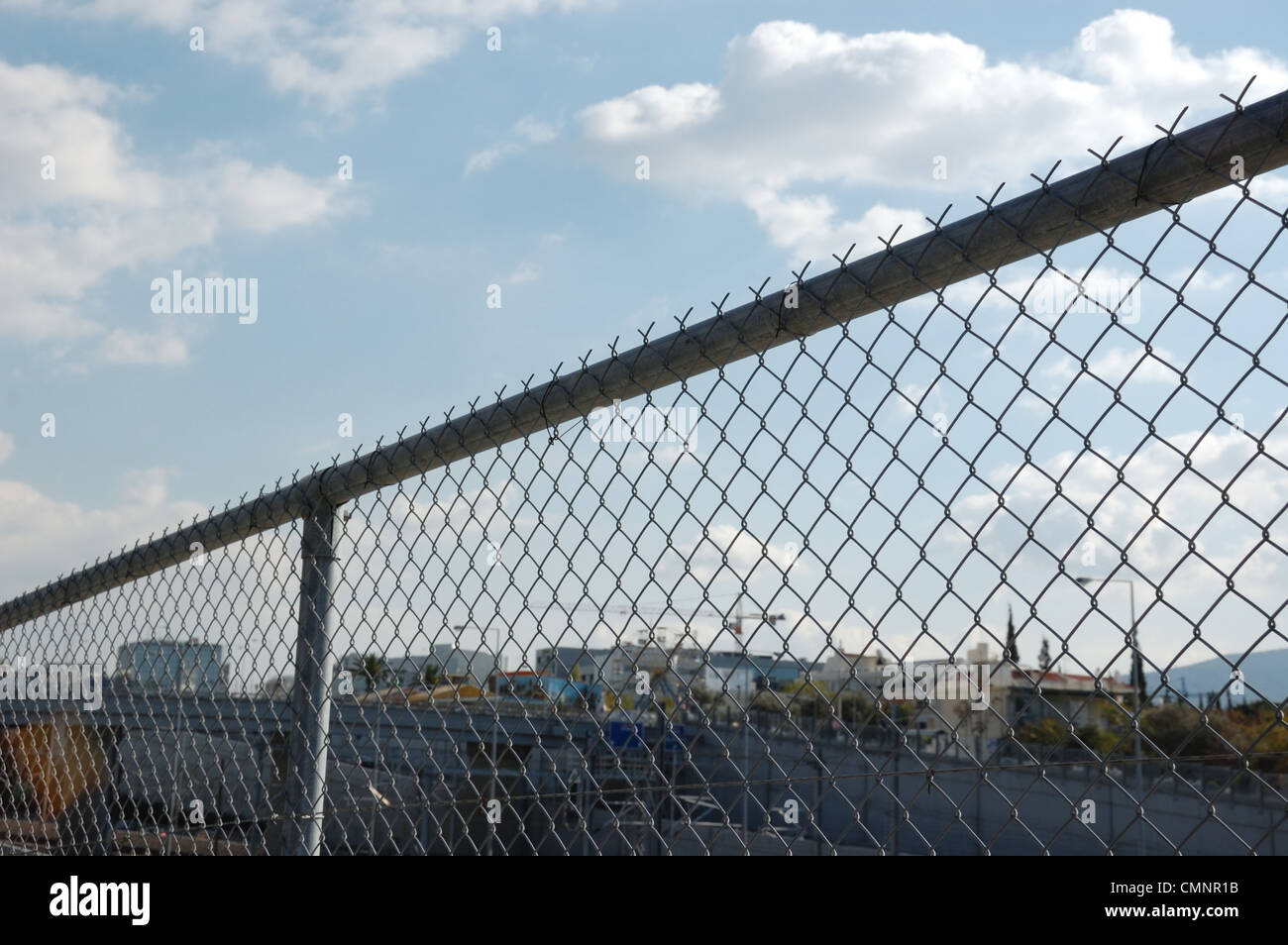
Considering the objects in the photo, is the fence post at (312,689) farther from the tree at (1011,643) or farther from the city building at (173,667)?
the tree at (1011,643)

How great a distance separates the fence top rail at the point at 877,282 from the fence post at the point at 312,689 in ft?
0.38

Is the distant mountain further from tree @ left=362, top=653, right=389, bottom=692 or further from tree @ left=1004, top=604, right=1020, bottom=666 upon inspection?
tree @ left=362, top=653, right=389, bottom=692

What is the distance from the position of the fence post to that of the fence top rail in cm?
12

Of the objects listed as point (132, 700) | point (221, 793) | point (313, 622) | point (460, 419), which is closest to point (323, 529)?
point (313, 622)

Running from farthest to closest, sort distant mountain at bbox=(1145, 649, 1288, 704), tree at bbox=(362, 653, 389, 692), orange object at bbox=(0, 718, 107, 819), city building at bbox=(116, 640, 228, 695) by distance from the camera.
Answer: orange object at bbox=(0, 718, 107, 819), city building at bbox=(116, 640, 228, 695), tree at bbox=(362, 653, 389, 692), distant mountain at bbox=(1145, 649, 1288, 704)

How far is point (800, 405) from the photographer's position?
2096mm

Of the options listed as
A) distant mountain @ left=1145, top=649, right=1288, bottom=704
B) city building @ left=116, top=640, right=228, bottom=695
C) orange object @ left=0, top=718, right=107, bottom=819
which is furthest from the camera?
orange object @ left=0, top=718, right=107, bottom=819

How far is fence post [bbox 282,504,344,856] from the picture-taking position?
321cm

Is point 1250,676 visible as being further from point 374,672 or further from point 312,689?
point 312,689

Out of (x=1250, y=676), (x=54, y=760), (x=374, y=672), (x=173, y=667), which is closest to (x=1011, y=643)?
(x=1250, y=676)

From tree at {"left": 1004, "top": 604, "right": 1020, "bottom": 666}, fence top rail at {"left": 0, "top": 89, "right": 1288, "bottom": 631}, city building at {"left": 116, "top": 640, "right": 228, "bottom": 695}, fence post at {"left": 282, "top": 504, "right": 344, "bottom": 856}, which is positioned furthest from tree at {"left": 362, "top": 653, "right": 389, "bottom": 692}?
tree at {"left": 1004, "top": 604, "right": 1020, "bottom": 666}

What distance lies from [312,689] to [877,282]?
213cm
